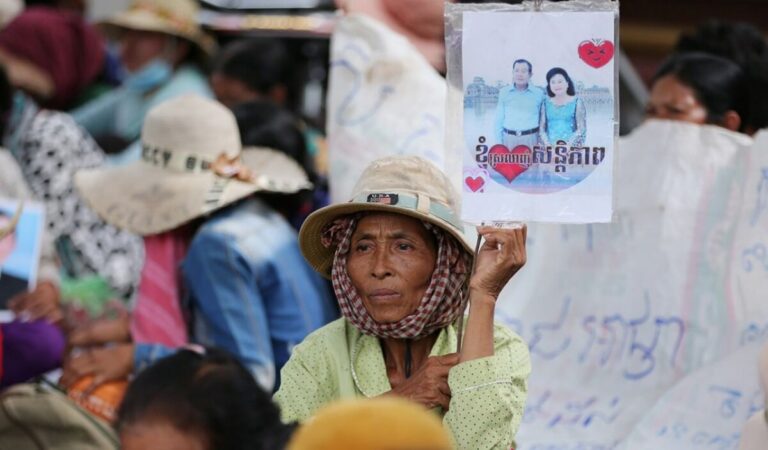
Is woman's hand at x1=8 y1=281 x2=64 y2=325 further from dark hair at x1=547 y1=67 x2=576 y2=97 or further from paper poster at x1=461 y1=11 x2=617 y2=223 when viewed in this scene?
dark hair at x1=547 y1=67 x2=576 y2=97

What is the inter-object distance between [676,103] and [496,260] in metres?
2.09

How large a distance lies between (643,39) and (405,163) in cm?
751

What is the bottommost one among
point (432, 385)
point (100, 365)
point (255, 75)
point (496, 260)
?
point (100, 365)

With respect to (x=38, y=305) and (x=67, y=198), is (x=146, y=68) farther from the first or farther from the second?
(x=38, y=305)

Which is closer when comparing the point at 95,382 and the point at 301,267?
the point at 95,382

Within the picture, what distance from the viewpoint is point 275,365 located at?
16.8ft

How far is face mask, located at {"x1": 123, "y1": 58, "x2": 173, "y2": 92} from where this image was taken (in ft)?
24.6

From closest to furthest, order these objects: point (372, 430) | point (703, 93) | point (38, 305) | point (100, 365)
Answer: point (372, 430), point (100, 365), point (38, 305), point (703, 93)

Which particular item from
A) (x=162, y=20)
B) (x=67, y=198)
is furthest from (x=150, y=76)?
(x=67, y=198)

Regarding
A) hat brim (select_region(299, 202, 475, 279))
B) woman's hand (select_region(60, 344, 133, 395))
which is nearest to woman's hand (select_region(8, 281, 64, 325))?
woman's hand (select_region(60, 344, 133, 395))

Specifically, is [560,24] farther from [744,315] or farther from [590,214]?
[744,315]

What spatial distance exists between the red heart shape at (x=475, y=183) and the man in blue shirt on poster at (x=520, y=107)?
0.34 feet

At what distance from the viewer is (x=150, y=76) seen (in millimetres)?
7480

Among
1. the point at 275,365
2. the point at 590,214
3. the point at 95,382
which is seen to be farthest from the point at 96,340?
the point at 590,214
